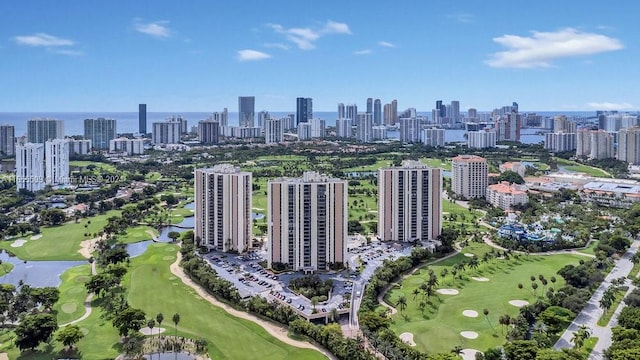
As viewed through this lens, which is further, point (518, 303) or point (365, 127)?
point (365, 127)

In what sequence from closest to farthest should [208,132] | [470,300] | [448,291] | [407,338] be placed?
1. [407,338]
2. [470,300]
3. [448,291]
4. [208,132]

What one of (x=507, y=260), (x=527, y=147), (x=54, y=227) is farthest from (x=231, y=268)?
(x=527, y=147)

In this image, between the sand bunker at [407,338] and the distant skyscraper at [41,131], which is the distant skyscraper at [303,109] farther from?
the sand bunker at [407,338]

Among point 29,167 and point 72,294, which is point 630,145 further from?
point 29,167

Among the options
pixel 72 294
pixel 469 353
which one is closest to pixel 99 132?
pixel 72 294

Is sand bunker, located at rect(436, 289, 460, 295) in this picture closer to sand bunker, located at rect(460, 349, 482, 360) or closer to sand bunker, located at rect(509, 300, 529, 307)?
sand bunker, located at rect(509, 300, 529, 307)

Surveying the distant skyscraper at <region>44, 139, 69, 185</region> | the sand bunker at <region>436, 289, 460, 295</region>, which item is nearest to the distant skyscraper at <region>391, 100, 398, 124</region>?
the distant skyscraper at <region>44, 139, 69, 185</region>
